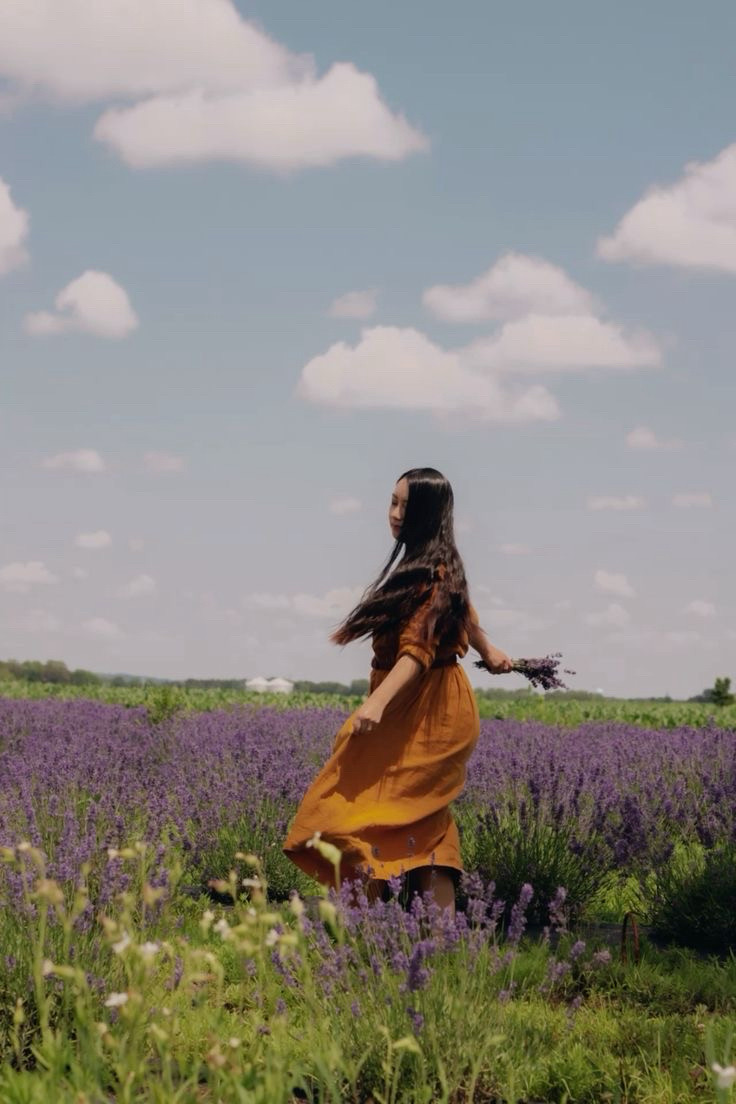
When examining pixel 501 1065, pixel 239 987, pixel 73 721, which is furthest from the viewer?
pixel 73 721

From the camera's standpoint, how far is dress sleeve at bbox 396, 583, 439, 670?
4301 millimetres

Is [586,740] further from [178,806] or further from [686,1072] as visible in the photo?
[686,1072]

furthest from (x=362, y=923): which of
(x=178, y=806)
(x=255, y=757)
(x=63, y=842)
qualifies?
(x=255, y=757)

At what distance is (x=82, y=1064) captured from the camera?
3.27 meters

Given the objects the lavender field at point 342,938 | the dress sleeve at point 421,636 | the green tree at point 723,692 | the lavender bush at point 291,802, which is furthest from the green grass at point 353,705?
the dress sleeve at point 421,636

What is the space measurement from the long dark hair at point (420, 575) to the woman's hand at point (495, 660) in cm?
22

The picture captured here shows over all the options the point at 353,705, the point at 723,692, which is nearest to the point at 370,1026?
the point at 353,705

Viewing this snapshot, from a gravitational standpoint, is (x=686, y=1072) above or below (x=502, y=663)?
below

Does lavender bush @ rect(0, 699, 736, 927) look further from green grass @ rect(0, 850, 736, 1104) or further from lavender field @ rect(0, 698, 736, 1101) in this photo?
green grass @ rect(0, 850, 736, 1104)

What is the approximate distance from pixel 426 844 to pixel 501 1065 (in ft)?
4.17

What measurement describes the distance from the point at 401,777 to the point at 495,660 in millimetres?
665

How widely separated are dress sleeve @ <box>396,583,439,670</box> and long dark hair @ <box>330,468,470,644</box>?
18 mm

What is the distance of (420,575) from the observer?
4496 mm

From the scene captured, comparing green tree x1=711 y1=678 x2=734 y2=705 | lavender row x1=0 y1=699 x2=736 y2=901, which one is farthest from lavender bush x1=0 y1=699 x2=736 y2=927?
green tree x1=711 y1=678 x2=734 y2=705
